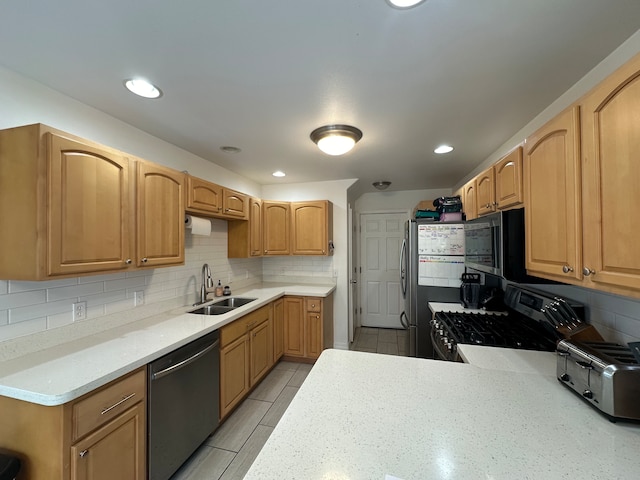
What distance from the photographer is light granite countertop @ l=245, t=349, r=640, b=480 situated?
26.4 inches

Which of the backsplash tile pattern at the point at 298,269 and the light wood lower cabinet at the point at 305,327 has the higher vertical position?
the backsplash tile pattern at the point at 298,269

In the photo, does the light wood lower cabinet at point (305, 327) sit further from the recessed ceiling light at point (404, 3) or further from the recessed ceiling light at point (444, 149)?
the recessed ceiling light at point (404, 3)

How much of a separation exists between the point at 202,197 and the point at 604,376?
8.61 ft

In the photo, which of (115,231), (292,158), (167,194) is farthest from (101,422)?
(292,158)

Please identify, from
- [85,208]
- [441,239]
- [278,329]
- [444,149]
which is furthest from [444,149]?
[85,208]

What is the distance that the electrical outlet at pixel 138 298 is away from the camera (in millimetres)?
1986

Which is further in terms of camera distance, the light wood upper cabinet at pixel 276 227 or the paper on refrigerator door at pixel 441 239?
the light wood upper cabinet at pixel 276 227

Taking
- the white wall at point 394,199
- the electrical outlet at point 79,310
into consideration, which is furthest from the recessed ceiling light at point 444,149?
the electrical outlet at point 79,310

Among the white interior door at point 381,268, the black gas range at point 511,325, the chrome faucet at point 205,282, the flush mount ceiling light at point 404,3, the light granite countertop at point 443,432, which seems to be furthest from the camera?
the white interior door at point 381,268

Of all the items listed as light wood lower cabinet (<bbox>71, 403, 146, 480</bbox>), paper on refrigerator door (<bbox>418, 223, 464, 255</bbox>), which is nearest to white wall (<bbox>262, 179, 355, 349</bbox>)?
paper on refrigerator door (<bbox>418, 223, 464, 255</bbox>)

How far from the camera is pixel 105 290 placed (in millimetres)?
1770

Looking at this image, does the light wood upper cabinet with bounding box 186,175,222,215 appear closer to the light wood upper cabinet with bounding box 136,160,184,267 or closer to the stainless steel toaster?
the light wood upper cabinet with bounding box 136,160,184,267

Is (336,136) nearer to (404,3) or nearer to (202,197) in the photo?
(404,3)

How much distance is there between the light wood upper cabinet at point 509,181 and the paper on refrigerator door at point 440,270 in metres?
0.90
